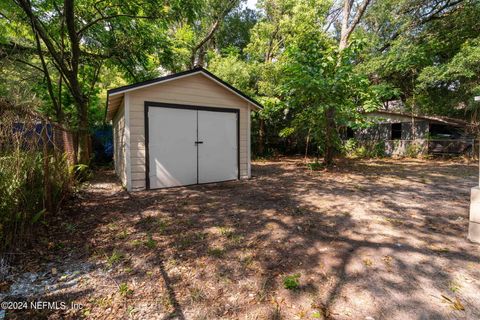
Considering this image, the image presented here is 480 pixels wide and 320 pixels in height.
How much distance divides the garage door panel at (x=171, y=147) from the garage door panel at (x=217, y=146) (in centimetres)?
22

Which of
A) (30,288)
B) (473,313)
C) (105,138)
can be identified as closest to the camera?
(473,313)

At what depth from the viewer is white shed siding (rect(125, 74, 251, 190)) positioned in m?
5.53

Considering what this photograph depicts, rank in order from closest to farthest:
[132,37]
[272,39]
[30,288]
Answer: [30,288] → [132,37] → [272,39]

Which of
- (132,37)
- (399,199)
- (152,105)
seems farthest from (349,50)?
(132,37)

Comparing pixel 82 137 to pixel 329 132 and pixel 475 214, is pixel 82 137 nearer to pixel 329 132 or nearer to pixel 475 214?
pixel 329 132

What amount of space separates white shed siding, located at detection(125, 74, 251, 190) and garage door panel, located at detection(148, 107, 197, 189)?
21cm

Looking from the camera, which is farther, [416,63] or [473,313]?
[416,63]

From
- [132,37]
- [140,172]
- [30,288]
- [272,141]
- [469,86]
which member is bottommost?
[30,288]

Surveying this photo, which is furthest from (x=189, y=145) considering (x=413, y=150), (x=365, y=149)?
(x=413, y=150)

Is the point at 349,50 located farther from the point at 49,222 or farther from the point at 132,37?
Answer: the point at 49,222

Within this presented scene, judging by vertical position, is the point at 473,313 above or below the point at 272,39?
below

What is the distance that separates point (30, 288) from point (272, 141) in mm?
13783

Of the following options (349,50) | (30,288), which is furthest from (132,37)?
(30,288)

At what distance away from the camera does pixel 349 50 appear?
25.1 feet
